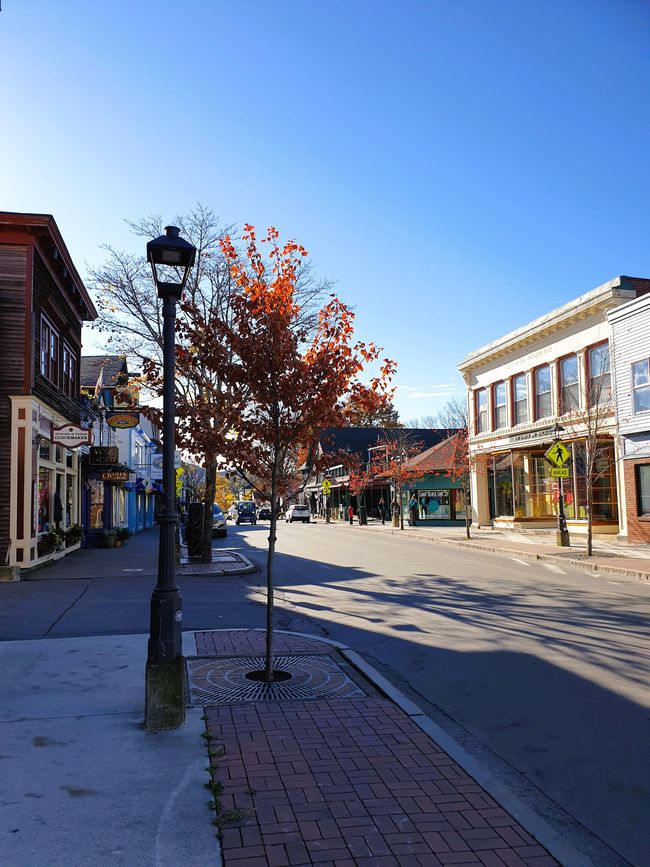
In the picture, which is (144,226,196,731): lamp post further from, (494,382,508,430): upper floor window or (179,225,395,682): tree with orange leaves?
(494,382,508,430): upper floor window

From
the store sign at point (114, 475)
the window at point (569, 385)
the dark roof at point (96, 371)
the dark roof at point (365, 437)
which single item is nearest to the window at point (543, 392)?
the window at point (569, 385)

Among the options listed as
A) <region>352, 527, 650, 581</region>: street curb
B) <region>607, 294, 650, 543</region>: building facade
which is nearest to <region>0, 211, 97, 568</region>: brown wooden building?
<region>352, 527, 650, 581</region>: street curb

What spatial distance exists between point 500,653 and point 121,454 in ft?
108

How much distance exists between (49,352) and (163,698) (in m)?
17.1

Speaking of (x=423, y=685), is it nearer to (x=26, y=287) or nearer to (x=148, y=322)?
(x=26, y=287)

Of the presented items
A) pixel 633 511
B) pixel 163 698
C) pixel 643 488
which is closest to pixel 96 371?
pixel 633 511

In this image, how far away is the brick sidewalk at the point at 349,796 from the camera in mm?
3773

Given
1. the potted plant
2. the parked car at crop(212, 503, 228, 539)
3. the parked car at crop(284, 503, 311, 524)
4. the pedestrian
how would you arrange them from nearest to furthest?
the potted plant, the parked car at crop(212, 503, 228, 539), the pedestrian, the parked car at crop(284, 503, 311, 524)

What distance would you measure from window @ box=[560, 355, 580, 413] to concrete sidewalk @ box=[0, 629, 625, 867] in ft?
76.2

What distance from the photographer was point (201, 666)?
7.98 metres

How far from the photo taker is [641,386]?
23.4 m

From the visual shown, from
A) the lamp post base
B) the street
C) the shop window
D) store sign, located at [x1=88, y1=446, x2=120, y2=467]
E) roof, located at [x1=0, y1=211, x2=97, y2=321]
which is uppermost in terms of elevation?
roof, located at [x1=0, y1=211, x2=97, y2=321]

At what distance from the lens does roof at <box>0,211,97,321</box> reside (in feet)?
57.2

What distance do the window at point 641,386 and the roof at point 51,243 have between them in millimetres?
17964
